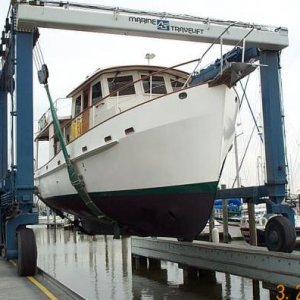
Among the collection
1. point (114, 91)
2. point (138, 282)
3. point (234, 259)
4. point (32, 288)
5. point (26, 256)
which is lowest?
point (138, 282)

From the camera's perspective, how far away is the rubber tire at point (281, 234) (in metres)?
8.97

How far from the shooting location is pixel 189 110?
27.9 ft

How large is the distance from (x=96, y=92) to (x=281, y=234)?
16.3ft

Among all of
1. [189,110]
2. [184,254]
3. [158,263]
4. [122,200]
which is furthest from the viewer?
[158,263]

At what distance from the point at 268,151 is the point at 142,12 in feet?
13.1

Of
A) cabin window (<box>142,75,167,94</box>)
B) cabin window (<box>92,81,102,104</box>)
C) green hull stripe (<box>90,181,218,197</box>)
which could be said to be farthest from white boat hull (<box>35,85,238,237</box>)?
cabin window (<box>142,75,167,94</box>)

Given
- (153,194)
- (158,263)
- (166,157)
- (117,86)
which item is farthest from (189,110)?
(158,263)

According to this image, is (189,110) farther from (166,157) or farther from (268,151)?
(268,151)

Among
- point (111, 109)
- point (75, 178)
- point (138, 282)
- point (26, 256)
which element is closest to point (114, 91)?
point (111, 109)

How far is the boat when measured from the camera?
852 cm

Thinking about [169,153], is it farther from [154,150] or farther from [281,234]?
[281,234]

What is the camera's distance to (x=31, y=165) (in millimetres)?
9562

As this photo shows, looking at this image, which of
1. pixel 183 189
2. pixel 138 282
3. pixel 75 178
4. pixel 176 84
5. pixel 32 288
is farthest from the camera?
pixel 138 282

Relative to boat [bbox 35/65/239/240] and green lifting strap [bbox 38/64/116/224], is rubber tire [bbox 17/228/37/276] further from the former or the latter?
boat [bbox 35/65/239/240]
